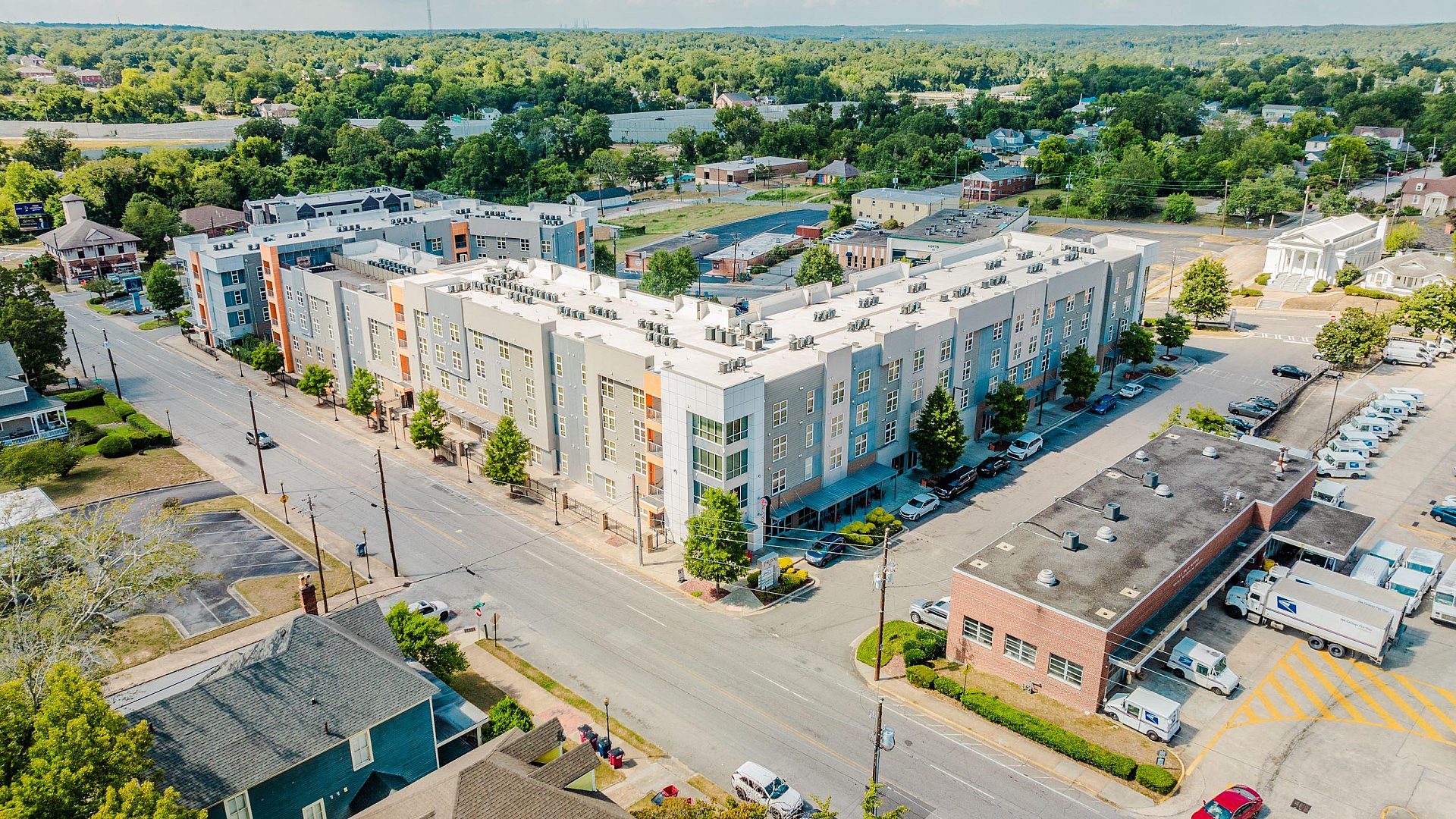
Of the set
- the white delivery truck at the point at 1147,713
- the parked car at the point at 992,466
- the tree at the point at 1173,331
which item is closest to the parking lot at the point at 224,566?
the white delivery truck at the point at 1147,713

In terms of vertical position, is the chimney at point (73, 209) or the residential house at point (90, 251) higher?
the chimney at point (73, 209)

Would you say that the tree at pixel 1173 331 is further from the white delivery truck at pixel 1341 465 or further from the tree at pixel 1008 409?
the tree at pixel 1008 409

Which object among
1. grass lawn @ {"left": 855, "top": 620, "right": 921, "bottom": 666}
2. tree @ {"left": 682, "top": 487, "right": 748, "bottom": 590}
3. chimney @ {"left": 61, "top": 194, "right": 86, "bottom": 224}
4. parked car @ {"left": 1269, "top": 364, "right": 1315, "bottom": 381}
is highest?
chimney @ {"left": 61, "top": 194, "right": 86, "bottom": 224}

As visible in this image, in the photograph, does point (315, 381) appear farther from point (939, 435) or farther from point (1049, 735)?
point (1049, 735)

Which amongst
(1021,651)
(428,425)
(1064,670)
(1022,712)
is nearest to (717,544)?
(1021,651)

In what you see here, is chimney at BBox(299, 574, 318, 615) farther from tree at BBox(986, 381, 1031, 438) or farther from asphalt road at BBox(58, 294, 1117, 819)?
tree at BBox(986, 381, 1031, 438)

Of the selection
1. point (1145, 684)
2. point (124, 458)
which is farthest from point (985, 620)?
point (124, 458)

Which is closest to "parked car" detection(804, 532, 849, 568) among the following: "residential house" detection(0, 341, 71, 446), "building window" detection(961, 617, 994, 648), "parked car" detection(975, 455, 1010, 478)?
"building window" detection(961, 617, 994, 648)
